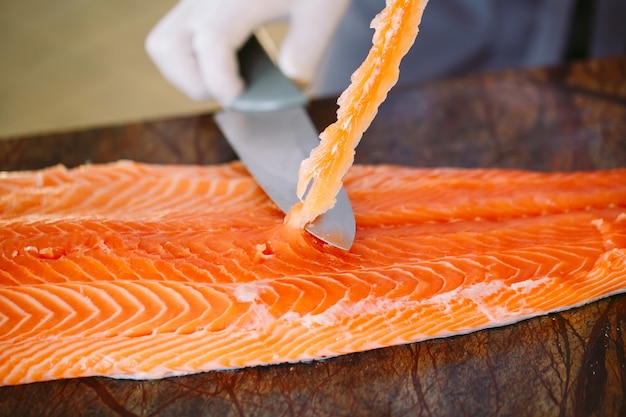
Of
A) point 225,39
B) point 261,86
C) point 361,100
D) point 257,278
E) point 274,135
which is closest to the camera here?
point 361,100

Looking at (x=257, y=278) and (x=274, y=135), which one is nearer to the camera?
(x=257, y=278)

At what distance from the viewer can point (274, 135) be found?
Answer: 3.05 metres

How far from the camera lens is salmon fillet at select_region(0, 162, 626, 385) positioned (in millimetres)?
2324

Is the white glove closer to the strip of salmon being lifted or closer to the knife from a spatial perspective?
the knife

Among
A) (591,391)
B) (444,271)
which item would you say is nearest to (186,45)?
(444,271)

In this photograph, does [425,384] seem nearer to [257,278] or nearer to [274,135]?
[257,278]

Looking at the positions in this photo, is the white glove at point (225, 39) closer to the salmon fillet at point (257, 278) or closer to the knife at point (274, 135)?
the knife at point (274, 135)

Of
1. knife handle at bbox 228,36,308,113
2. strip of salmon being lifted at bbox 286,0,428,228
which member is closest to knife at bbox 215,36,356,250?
knife handle at bbox 228,36,308,113

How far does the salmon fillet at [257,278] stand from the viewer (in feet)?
7.63

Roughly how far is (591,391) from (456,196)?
88cm

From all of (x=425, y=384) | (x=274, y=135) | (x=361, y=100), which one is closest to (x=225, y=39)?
(x=274, y=135)

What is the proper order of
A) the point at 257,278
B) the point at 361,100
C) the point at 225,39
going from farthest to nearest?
the point at 225,39 → the point at 257,278 → the point at 361,100

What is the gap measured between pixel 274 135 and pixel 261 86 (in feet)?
1.21

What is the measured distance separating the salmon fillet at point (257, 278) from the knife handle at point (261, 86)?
67 cm
